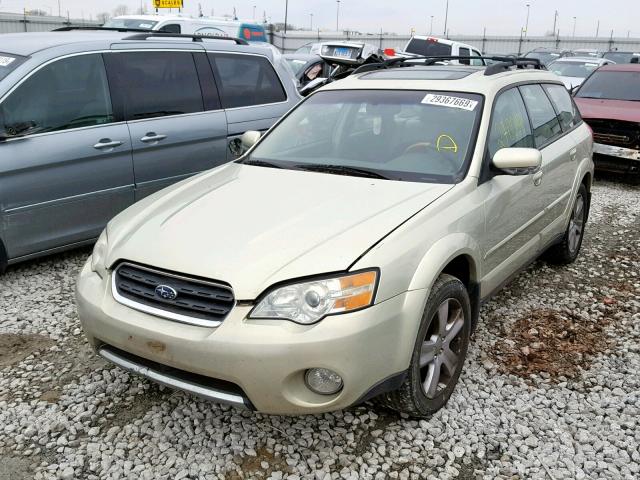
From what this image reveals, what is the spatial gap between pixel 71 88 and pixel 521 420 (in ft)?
12.8

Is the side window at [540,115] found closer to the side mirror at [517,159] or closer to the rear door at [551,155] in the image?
the rear door at [551,155]

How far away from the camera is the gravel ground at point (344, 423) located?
2.65 meters

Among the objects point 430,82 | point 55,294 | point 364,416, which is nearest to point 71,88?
point 55,294

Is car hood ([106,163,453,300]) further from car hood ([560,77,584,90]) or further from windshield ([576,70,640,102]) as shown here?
car hood ([560,77,584,90])

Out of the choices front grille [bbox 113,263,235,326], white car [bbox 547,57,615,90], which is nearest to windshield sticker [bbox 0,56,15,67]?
front grille [bbox 113,263,235,326]

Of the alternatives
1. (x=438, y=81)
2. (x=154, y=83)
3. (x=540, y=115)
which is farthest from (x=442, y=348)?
(x=154, y=83)

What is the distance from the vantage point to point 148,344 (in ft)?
8.30

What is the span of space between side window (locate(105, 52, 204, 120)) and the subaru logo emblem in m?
2.77

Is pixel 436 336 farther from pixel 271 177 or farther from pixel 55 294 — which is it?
pixel 55 294

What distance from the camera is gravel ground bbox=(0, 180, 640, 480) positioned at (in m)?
2.65

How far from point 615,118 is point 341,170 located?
6571 millimetres

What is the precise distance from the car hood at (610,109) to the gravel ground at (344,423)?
5.37 m

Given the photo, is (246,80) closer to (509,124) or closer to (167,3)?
(509,124)

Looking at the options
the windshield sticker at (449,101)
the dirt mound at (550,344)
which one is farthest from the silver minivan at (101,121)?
the dirt mound at (550,344)
